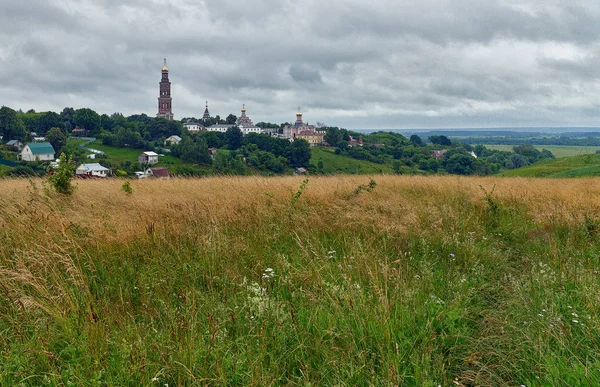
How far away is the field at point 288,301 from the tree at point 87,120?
142426mm

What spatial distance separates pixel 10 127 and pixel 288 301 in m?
127

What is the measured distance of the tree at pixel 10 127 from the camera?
328 feet

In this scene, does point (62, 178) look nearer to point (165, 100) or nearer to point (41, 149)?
point (41, 149)

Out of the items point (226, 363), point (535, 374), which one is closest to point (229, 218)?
point (226, 363)

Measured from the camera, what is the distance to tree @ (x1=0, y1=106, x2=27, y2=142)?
328 ft

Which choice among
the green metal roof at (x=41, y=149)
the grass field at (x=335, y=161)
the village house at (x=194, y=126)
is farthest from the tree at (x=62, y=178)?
the village house at (x=194, y=126)

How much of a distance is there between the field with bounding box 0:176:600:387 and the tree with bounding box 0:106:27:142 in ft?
394

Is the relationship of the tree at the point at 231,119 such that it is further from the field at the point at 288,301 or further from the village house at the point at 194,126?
the field at the point at 288,301

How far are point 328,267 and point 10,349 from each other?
Answer: 292 cm

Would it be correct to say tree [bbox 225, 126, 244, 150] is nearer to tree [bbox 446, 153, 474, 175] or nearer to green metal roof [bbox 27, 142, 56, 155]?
green metal roof [bbox 27, 142, 56, 155]

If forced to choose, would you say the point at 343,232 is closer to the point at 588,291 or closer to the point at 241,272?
the point at 241,272

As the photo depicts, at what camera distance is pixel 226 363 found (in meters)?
2.64

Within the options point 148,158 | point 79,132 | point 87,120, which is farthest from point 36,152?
point 87,120

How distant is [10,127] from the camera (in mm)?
101438
